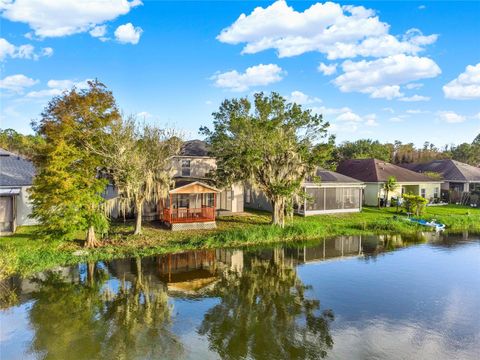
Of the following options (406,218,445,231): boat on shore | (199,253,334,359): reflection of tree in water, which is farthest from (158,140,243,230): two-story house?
(406,218,445,231): boat on shore

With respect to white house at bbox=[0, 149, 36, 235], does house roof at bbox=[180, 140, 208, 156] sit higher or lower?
higher

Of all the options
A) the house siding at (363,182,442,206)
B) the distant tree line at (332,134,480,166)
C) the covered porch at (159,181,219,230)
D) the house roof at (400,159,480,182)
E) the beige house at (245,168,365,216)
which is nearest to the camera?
the covered porch at (159,181,219,230)

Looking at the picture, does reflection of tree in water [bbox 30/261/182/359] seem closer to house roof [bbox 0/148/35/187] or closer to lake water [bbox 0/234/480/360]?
lake water [bbox 0/234/480/360]

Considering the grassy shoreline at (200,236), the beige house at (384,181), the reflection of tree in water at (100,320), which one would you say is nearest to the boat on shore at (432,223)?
the grassy shoreline at (200,236)

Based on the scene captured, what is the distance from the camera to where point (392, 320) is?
11523 mm

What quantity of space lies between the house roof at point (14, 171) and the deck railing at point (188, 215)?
8.86 meters

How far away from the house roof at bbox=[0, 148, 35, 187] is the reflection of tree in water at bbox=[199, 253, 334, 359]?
1542cm

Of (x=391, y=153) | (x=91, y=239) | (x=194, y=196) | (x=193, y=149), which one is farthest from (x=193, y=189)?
(x=391, y=153)

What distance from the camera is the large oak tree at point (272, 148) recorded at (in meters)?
23.6

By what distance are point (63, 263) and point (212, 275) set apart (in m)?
7.04

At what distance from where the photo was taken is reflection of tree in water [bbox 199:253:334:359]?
9.70 meters

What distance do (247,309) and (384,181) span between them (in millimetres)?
27420

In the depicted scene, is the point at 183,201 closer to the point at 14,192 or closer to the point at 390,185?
the point at 14,192

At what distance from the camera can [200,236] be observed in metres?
21.9
